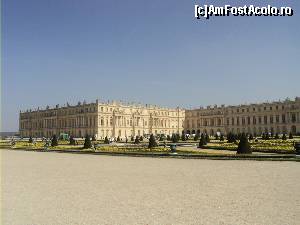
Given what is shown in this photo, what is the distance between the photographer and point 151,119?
10625 centimetres

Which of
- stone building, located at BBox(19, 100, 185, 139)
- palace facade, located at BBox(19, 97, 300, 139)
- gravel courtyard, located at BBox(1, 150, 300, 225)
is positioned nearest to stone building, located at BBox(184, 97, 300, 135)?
palace facade, located at BBox(19, 97, 300, 139)

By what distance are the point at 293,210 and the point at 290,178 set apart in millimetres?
5120

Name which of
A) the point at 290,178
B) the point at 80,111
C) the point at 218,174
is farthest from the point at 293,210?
the point at 80,111

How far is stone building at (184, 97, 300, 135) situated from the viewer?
90.0 metres

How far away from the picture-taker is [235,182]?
11898 mm

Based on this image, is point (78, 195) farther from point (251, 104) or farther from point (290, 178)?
point (251, 104)

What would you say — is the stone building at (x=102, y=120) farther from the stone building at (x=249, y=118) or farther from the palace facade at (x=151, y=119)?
the stone building at (x=249, y=118)

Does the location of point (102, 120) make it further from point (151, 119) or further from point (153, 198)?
point (153, 198)

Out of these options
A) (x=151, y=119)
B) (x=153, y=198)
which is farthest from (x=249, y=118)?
(x=153, y=198)

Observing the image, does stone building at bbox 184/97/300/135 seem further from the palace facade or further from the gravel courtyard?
the gravel courtyard

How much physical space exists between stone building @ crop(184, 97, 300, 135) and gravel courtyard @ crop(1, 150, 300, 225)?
265 ft

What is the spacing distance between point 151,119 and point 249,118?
90.3 ft

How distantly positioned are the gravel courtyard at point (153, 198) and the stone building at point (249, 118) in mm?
80913

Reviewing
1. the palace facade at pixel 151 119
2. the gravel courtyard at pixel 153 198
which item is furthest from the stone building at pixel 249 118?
the gravel courtyard at pixel 153 198
